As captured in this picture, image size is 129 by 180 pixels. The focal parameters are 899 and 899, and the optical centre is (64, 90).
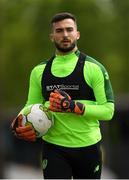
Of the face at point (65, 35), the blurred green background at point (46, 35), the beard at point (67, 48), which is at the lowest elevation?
the blurred green background at point (46, 35)

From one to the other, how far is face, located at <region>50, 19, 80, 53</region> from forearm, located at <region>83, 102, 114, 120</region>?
0.64m

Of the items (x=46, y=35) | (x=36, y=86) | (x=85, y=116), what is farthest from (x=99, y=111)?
(x=46, y=35)

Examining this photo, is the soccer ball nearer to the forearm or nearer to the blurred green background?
the forearm

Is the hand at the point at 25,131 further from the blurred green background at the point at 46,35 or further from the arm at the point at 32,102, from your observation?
the blurred green background at the point at 46,35

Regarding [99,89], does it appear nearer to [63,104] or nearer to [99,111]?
[99,111]

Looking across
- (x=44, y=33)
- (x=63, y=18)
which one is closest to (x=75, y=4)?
(x=44, y=33)

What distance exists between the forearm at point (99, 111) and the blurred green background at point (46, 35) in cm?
1380

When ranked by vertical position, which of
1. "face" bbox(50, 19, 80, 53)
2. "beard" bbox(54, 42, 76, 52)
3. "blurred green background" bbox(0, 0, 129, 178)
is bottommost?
"blurred green background" bbox(0, 0, 129, 178)

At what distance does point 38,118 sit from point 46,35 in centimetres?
1502

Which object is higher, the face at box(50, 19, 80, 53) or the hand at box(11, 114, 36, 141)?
the face at box(50, 19, 80, 53)

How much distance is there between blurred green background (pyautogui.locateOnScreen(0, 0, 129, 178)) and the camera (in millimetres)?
23469

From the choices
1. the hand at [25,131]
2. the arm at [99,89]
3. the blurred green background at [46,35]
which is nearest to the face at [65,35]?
the arm at [99,89]

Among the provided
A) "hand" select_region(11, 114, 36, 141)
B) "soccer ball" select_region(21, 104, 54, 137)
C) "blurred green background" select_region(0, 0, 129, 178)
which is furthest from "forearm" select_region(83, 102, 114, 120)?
"blurred green background" select_region(0, 0, 129, 178)

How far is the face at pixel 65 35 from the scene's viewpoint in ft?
A: 29.2
